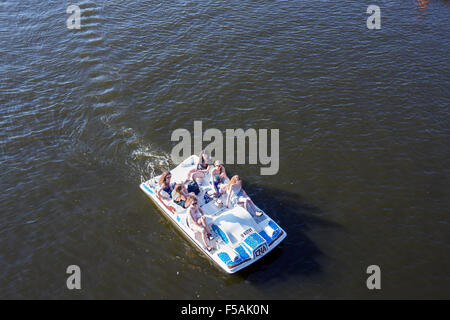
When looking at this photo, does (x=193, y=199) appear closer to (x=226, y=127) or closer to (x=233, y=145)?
(x=233, y=145)

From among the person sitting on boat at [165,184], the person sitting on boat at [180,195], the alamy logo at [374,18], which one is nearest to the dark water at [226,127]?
the alamy logo at [374,18]

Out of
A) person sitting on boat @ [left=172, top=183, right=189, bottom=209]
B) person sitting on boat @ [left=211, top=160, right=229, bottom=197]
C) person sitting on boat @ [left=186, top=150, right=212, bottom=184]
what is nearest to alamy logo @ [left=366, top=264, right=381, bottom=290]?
person sitting on boat @ [left=211, top=160, right=229, bottom=197]

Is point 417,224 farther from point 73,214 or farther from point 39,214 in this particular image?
point 39,214

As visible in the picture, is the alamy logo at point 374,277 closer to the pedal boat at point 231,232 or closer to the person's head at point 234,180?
the pedal boat at point 231,232

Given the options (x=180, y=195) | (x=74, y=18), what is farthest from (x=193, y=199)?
(x=74, y=18)

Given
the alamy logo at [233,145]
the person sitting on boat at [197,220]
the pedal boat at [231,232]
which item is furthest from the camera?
the alamy logo at [233,145]
